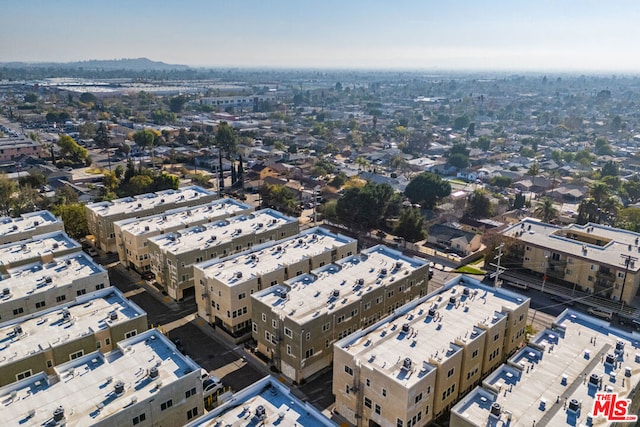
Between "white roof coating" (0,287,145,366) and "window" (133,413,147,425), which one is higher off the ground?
"white roof coating" (0,287,145,366)

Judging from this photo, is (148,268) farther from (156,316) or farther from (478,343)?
(478,343)

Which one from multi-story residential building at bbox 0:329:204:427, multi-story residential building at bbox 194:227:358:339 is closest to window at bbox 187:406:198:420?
multi-story residential building at bbox 0:329:204:427

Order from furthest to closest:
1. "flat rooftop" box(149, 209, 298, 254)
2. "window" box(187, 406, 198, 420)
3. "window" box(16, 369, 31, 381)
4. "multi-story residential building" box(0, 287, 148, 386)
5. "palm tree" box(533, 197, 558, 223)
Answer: "palm tree" box(533, 197, 558, 223), "flat rooftop" box(149, 209, 298, 254), "multi-story residential building" box(0, 287, 148, 386), "window" box(16, 369, 31, 381), "window" box(187, 406, 198, 420)

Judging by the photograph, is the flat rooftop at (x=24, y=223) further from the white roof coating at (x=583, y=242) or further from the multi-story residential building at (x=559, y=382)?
the white roof coating at (x=583, y=242)

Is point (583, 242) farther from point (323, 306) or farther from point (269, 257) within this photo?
point (269, 257)

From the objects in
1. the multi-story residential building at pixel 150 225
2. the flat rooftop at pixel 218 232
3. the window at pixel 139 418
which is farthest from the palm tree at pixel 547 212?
the window at pixel 139 418

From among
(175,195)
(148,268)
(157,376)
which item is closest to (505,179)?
(175,195)

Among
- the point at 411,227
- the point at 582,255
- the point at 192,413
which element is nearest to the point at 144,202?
the point at 411,227

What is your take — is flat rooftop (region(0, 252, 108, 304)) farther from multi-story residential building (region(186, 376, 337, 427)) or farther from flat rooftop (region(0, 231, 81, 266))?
multi-story residential building (region(186, 376, 337, 427))
